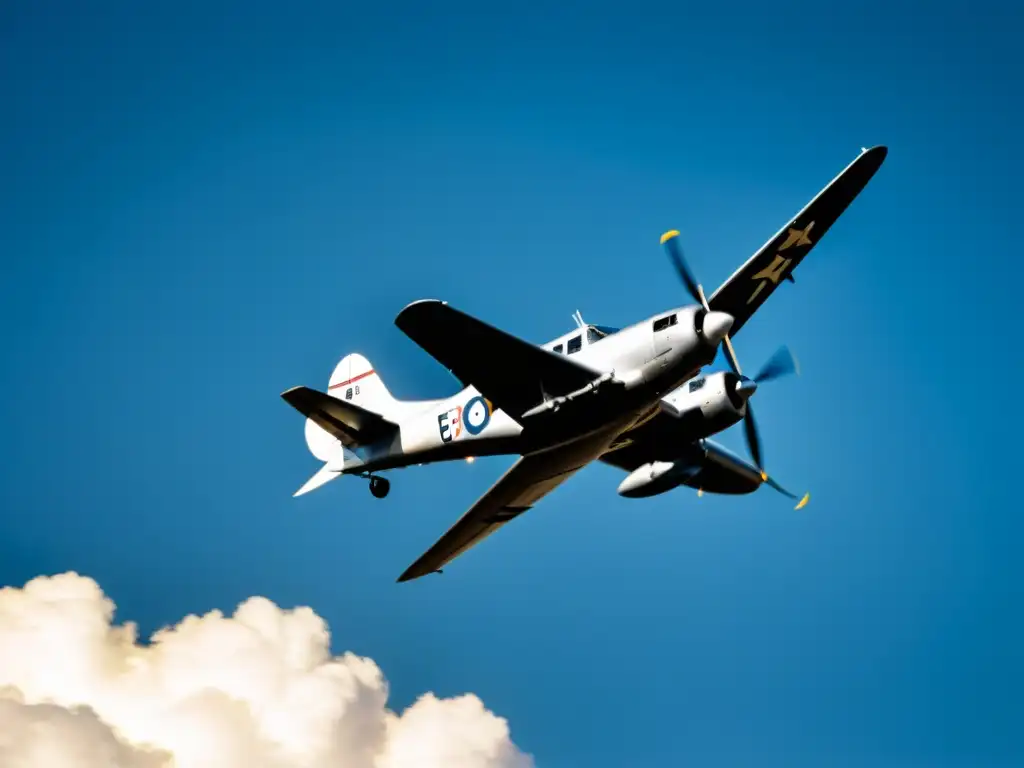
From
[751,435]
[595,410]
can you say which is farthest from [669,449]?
[595,410]

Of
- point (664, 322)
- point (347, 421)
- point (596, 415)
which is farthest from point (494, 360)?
point (347, 421)

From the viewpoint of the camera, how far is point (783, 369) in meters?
36.8

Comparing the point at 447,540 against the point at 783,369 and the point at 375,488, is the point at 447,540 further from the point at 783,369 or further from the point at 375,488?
the point at 783,369

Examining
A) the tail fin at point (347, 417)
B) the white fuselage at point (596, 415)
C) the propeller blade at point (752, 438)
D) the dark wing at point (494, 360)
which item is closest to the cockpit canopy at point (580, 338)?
the white fuselage at point (596, 415)

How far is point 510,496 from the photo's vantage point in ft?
125

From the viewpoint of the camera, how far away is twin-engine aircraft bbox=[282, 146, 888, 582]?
32406 millimetres

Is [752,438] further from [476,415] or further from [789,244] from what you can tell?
[476,415]

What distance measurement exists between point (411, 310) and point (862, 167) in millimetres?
13928

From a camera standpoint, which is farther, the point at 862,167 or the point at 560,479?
the point at 560,479

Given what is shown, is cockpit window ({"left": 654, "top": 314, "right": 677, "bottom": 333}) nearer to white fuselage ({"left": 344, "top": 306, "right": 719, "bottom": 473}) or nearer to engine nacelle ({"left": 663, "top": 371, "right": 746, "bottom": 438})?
white fuselage ({"left": 344, "top": 306, "right": 719, "bottom": 473})

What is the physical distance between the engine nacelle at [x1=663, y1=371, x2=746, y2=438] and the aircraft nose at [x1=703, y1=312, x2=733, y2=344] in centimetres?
487

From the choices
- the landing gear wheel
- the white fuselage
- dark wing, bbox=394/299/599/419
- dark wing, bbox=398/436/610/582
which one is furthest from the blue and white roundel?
the landing gear wheel

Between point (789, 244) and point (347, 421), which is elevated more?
point (347, 421)

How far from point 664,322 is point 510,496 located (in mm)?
8808
